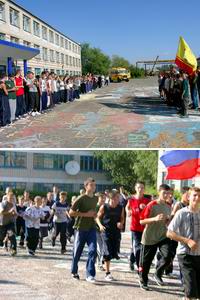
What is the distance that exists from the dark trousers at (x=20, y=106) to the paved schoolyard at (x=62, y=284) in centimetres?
652

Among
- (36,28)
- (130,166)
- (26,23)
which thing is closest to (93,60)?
(36,28)

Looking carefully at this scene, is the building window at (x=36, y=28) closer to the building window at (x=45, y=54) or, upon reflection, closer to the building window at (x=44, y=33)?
the building window at (x=44, y=33)

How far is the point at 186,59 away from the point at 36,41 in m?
39.5

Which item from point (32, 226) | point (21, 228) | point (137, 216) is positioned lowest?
point (21, 228)

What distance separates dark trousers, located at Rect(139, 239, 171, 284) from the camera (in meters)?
5.86

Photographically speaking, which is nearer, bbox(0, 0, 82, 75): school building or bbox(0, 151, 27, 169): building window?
bbox(0, 0, 82, 75): school building

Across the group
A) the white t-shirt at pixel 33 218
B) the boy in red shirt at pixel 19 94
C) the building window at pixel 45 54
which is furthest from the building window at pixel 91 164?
the white t-shirt at pixel 33 218

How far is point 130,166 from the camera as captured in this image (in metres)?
43.7

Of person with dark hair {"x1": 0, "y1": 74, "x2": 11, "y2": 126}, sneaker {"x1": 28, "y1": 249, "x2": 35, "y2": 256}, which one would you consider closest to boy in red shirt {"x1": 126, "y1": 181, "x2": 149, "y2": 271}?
sneaker {"x1": 28, "y1": 249, "x2": 35, "y2": 256}

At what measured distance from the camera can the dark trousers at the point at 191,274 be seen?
461cm

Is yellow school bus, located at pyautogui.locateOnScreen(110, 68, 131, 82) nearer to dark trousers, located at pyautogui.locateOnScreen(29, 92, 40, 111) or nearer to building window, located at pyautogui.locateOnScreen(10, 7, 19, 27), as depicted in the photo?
building window, located at pyautogui.locateOnScreen(10, 7, 19, 27)

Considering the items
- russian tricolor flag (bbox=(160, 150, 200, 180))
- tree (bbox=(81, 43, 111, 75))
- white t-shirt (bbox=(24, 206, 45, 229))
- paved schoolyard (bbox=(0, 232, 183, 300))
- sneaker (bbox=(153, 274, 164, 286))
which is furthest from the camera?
tree (bbox=(81, 43, 111, 75))

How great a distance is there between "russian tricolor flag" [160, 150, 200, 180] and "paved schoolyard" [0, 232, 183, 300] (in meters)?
3.07

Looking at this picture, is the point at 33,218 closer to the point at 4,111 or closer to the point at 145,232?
Result: the point at 145,232
